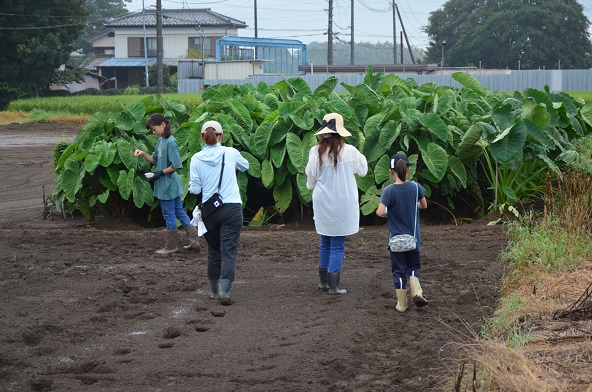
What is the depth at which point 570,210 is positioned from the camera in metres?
9.73

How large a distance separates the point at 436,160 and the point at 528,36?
6350 cm

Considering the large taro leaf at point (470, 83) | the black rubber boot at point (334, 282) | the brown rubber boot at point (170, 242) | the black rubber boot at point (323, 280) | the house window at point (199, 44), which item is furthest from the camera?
the house window at point (199, 44)

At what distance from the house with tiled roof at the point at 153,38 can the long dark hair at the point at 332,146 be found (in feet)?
234

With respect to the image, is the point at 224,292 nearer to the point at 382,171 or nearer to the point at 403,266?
the point at 403,266

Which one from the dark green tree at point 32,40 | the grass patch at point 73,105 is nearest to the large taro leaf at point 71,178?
the grass patch at point 73,105

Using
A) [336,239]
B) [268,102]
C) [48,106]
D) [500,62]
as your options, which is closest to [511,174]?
[268,102]

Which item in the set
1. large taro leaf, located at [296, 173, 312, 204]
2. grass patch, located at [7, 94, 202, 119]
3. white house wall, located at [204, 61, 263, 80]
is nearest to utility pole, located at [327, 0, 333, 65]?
white house wall, located at [204, 61, 263, 80]

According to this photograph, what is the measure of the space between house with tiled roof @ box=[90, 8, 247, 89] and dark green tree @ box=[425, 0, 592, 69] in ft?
68.8

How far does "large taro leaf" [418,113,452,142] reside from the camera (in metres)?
12.3

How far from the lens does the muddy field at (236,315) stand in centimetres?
617

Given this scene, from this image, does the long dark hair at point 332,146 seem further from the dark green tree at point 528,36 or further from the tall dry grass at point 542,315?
the dark green tree at point 528,36

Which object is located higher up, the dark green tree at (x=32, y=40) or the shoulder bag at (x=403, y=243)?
the dark green tree at (x=32, y=40)

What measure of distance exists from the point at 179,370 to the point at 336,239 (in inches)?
105

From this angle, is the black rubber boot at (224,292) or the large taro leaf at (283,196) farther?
the large taro leaf at (283,196)
